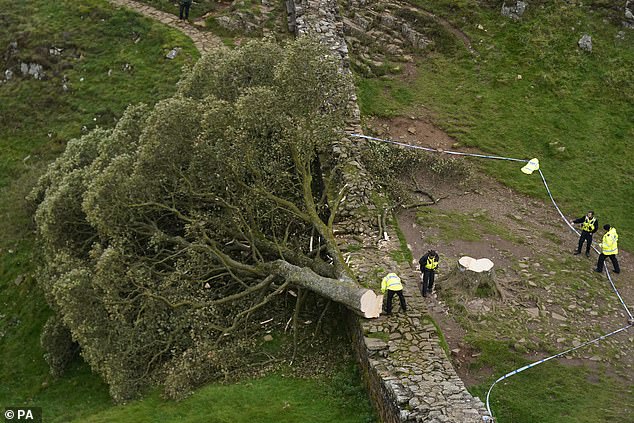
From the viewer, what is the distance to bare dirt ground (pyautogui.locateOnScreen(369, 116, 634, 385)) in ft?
66.4

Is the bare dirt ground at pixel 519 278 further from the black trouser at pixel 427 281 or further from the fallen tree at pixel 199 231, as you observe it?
the fallen tree at pixel 199 231

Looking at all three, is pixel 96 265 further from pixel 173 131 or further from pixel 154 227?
pixel 173 131

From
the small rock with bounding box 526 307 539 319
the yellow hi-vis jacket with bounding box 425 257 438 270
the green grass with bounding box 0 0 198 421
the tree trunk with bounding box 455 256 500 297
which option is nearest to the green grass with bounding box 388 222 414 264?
the yellow hi-vis jacket with bounding box 425 257 438 270

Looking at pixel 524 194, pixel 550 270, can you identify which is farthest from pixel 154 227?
pixel 524 194

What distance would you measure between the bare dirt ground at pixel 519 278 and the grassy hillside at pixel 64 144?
469 cm

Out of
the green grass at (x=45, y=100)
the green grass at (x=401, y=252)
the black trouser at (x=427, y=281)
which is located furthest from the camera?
the green grass at (x=45, y=100)

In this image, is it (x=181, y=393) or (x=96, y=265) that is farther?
(x=96, y=265)

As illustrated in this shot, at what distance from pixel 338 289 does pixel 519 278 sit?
285 inches

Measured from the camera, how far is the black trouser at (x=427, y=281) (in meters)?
21.3

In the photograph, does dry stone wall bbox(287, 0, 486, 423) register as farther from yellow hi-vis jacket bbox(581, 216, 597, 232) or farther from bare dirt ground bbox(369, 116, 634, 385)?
yellow hi-vis jacket bbox(581, 216, 597, 232)

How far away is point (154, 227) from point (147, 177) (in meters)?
1.65

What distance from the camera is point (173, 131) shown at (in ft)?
72.3

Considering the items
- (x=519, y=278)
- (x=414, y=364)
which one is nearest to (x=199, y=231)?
(x=414, y=364)

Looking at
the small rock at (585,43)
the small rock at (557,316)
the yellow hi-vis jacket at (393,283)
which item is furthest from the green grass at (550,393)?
the small rock at (585,43)
